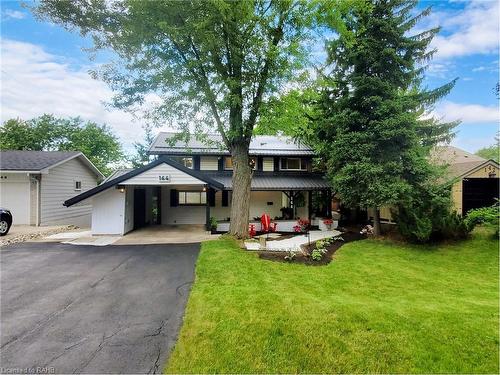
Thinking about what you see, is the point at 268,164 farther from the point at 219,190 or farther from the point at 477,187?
the point at 477,187

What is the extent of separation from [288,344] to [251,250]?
616 centimetres

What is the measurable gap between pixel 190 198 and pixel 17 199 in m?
10.3

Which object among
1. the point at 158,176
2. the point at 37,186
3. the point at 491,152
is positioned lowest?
the point at 37,186

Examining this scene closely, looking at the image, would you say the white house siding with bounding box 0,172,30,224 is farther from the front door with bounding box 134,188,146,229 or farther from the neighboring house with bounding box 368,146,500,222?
the neighboring house with bounding box 368,146,500,222

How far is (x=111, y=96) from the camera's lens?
1170 centimetres

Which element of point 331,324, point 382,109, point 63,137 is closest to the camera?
point 331,324

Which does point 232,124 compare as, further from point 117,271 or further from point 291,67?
point 117,271

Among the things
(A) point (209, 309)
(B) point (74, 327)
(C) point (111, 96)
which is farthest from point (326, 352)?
(C) point (111, 96)

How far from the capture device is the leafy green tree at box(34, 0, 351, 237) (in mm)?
9438

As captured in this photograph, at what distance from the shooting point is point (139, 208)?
616 inches

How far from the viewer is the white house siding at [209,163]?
1733cm

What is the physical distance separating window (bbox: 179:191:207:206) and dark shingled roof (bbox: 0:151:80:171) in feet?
27.4

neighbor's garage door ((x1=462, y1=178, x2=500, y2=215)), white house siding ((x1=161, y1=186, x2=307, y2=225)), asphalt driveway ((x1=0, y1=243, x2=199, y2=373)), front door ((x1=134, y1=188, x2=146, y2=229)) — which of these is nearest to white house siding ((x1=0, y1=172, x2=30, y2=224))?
front door ((x1=134, y1=188, x2=146, y2=229))

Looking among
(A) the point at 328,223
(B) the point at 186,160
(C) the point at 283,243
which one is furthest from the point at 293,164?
(C) the point at 283,243
